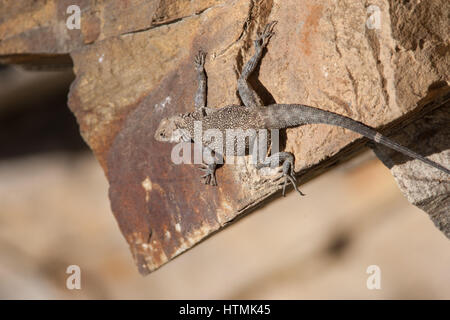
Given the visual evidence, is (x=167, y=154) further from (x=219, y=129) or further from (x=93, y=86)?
(x=93, y=86)

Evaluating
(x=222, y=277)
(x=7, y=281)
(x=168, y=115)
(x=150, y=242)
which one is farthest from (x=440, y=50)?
(x=7, y=281)

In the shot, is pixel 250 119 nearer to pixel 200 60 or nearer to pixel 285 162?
pixel 285 162

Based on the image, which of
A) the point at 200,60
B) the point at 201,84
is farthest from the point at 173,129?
the point at 200,60

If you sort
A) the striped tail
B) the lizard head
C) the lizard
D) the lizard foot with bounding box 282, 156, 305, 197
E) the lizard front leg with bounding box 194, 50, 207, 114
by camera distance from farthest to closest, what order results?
the lizard head, the lizard front leg with bounding box 194, 50, 207, 114, the lizard foot with bounding box 282, 156, 305, 197, the lizard, the striped tail

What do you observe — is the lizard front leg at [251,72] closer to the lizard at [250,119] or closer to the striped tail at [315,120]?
the lizard at [250,119]

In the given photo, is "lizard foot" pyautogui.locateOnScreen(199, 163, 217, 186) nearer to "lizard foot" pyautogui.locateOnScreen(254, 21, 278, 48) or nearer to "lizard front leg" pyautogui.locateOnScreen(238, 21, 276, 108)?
"lizard front leg" pyautogui.locateOnScreen(238, 21, 276, 108)

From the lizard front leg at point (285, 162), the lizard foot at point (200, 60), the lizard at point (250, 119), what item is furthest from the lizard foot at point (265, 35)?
the lizard front leg at point (285, 162)

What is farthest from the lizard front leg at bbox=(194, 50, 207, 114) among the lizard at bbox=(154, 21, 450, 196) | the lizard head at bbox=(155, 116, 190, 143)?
the lizard head at bbox=(155, 116, 190, 143)
